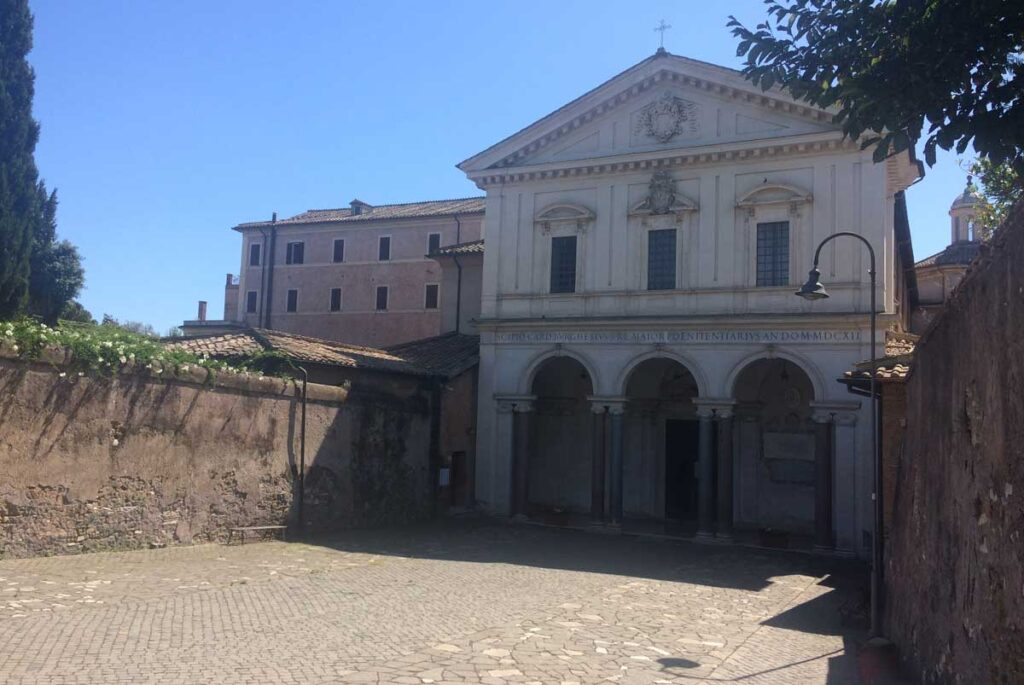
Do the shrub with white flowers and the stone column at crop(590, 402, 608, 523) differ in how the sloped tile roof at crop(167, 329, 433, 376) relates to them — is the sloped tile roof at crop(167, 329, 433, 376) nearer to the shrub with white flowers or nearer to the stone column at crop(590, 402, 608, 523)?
the shrub with white flowers

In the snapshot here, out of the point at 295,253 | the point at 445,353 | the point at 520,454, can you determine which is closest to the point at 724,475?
the point at 520,454

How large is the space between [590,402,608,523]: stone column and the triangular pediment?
6.71 metres

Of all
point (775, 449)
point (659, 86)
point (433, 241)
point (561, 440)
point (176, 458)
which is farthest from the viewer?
point (433, 241)

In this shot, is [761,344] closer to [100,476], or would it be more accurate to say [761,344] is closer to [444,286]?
[444,286]

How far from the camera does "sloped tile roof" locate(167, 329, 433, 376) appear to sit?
61.4 feet

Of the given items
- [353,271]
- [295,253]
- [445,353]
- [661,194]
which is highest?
[295,253]

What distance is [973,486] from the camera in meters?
5.74

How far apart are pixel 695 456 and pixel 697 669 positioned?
15.6 m

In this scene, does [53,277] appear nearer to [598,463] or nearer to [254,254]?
[254,254]

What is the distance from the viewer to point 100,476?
13.5m

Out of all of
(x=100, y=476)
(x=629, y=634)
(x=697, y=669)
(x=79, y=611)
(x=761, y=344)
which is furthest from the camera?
(x=761, y=344)

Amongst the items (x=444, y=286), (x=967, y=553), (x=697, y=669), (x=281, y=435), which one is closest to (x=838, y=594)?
A: (x=697, y=669)

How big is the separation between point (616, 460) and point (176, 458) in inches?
431

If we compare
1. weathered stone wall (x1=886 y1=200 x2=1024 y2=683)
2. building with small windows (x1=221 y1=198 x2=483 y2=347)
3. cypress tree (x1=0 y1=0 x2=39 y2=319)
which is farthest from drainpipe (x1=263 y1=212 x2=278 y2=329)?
weathered stone wall (x1=886 y1=200 x2=1024 y2=683)
